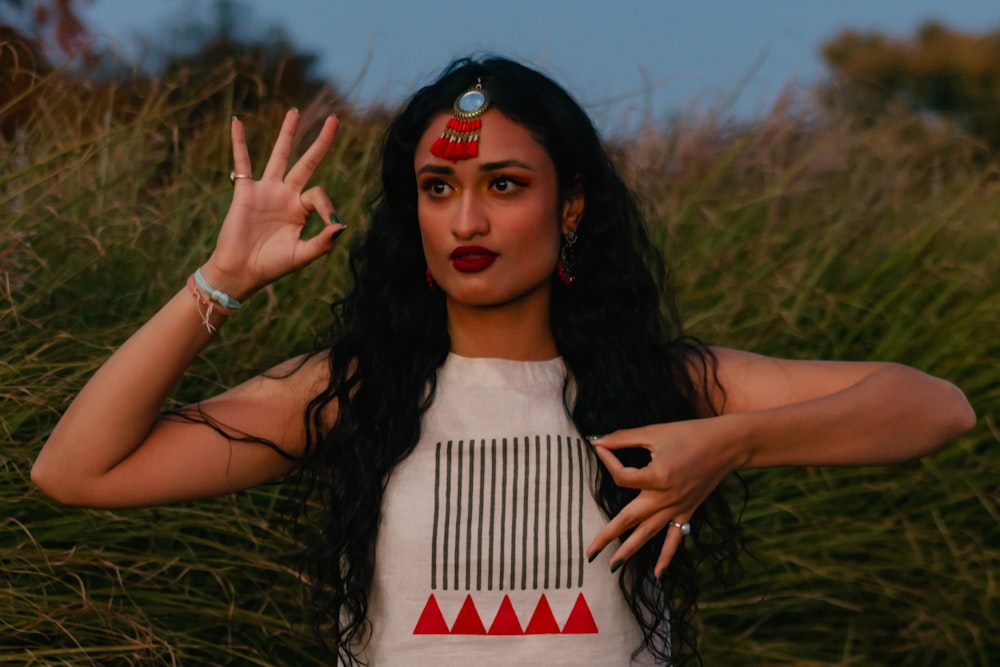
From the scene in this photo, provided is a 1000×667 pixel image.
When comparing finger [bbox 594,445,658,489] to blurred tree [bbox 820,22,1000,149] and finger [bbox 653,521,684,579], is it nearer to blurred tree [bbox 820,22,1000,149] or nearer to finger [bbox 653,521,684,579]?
finger [bbox 653,521,684,579]

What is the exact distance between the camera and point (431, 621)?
2236 mm

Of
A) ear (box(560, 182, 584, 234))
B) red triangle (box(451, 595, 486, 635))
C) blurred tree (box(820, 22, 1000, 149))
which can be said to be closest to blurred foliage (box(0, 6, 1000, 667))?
ear (box(560, 182, 584, 234))

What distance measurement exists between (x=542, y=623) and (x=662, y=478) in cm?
38

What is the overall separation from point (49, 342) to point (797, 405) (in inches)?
79.7

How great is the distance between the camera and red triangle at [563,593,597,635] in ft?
7.31

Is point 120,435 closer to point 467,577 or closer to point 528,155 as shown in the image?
point 467,577

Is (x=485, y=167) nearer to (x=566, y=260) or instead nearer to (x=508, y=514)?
(x=566, y=260)

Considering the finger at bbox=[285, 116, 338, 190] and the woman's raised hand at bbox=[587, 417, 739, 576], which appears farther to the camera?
the finger at bbox=[285, 116, 338, 190]

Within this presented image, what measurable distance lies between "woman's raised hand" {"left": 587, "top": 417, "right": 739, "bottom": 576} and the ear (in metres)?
0.57

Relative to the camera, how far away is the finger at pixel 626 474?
200 centimetres

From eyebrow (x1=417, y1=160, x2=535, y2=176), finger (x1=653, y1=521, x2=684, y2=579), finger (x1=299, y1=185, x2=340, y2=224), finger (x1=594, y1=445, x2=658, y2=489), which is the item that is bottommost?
finger (x1=653, y1=521, x2=684, y2=579)

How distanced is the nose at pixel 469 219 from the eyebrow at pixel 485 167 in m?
0.05

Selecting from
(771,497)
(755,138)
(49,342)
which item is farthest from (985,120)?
(49,342)

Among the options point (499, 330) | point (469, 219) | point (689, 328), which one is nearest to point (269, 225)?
point (469, 219)
